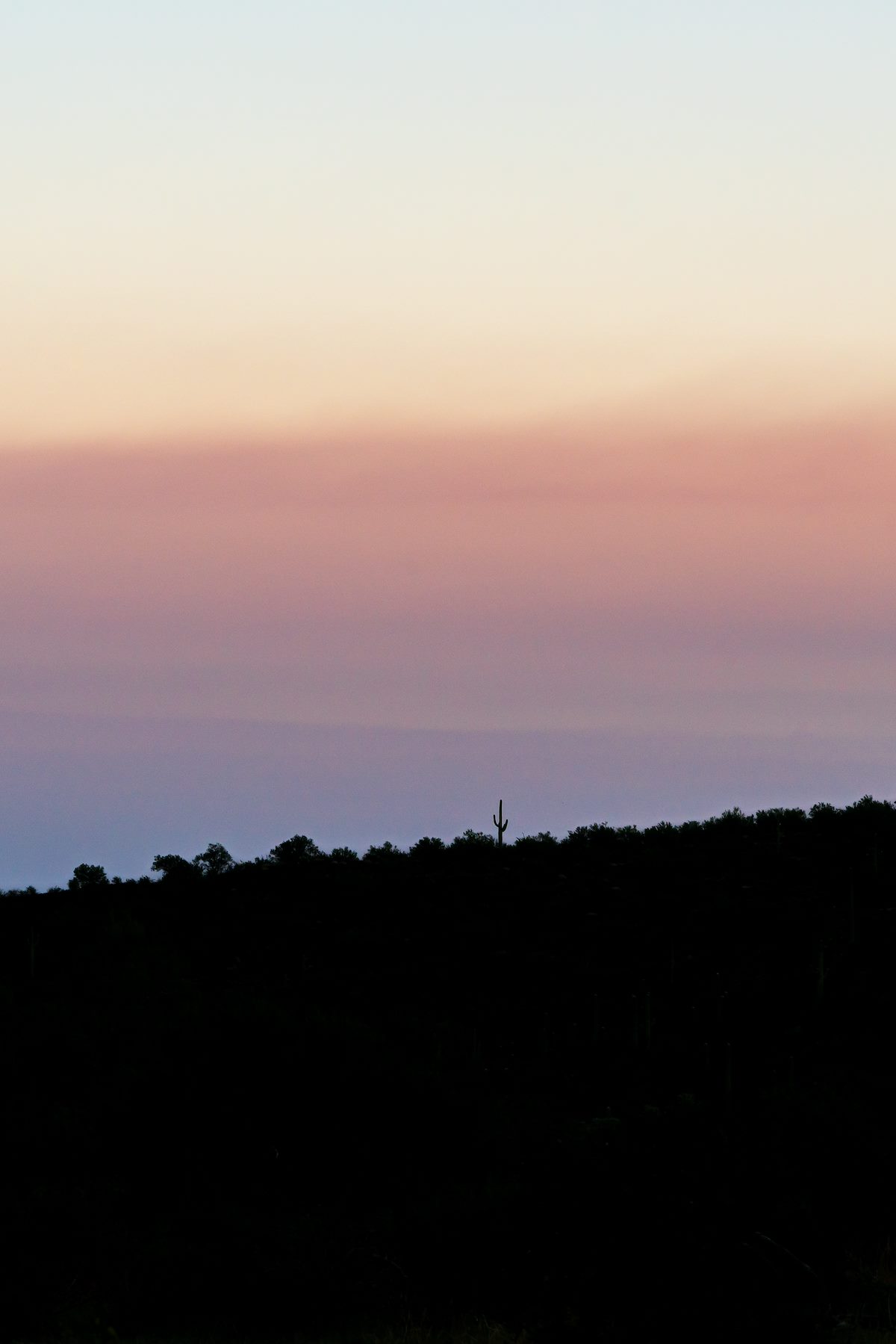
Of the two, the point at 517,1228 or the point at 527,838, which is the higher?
the point at 527,838

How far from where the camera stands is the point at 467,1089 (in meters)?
24.6

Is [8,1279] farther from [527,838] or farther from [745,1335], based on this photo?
[527,838]

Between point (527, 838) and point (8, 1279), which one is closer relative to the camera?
point (8, 1279)

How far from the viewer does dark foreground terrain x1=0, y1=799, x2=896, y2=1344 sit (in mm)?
12734

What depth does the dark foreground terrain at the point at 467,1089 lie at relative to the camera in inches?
501

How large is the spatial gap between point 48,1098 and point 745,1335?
18.6 meters

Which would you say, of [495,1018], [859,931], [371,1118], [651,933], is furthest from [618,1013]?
[371,1118]

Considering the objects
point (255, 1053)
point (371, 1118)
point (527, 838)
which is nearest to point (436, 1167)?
point (371, 1118)

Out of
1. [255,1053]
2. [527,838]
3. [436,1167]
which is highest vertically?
[527,838]

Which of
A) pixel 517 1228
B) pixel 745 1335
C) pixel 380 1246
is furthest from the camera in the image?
pixel 380 1246

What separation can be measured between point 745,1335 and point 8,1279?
7.41 metres

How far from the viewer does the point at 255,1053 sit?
2414 cm

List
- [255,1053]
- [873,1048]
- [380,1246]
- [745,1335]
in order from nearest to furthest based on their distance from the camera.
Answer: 1. [745,1335]
2. [380,1246]
3. [255,1053]
4. [873,1048]

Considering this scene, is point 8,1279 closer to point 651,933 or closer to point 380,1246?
point 380,1246
